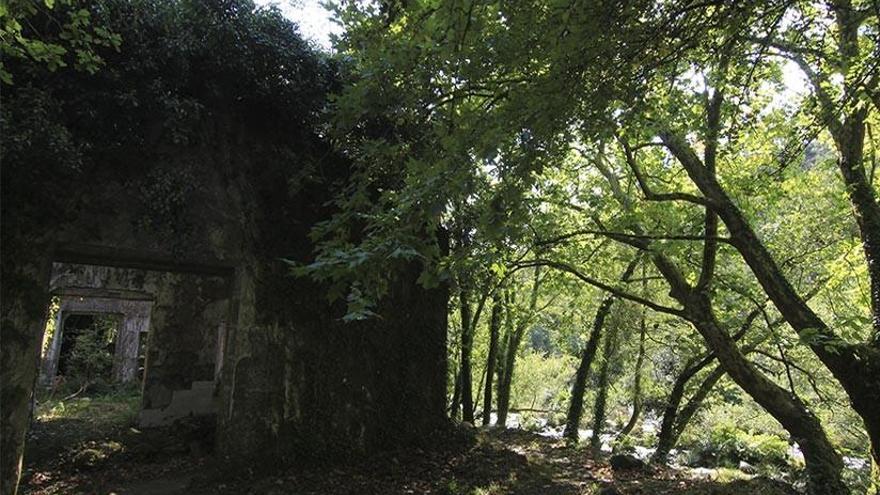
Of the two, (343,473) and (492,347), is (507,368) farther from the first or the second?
(343,473)

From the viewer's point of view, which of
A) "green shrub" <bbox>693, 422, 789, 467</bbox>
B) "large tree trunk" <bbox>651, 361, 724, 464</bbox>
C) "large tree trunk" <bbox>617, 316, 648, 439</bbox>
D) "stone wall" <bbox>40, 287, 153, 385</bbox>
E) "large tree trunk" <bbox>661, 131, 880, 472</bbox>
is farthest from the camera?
"stone wall" <bbox>40, 287, 153, 385</bbox>

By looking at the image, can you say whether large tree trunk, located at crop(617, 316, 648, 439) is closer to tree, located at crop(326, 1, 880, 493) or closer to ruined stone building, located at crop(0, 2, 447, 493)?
tree, located at crop(326, 1, 880, 493)

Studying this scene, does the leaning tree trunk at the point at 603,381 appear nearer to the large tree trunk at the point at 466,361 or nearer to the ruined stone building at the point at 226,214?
the large tree trunk at the point at 466,361

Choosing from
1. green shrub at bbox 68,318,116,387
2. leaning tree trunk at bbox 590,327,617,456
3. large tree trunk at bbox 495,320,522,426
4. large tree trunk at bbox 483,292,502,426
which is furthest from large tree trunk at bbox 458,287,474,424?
green shrub at bbox 68,318,116,387

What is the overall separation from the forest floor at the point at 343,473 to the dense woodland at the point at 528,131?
53 cm

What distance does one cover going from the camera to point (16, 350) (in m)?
4.30

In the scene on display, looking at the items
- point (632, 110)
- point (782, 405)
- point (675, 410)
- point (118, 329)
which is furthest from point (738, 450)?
point (118, 329)

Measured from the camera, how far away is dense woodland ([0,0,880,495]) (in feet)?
10.1

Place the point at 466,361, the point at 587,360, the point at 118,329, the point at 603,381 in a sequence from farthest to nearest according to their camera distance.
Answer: the point at 118,329, the point at 603,381, the point at 587,360, the point at 466,361

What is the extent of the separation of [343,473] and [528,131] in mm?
3934

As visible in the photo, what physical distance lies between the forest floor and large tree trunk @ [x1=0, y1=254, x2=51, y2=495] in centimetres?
92

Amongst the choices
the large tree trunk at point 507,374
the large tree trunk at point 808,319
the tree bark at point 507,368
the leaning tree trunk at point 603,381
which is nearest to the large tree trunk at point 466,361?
the tree bark at point 507,368

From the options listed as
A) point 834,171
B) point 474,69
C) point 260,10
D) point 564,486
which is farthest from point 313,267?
point 834,171

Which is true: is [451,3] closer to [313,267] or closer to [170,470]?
[313,267]
